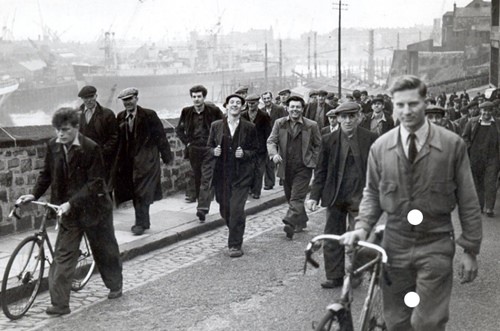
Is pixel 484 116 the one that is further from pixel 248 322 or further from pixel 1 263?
pixel 1 263

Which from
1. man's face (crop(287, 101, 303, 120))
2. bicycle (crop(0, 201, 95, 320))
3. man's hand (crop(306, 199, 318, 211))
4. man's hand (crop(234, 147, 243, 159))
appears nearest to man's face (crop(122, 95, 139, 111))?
man's hand (crop(234, 147, 243, 159))

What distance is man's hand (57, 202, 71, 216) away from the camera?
6.35m

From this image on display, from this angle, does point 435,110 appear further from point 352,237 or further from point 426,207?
point 352,237

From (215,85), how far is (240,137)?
113 metres

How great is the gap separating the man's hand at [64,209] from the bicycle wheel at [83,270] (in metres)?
1.07

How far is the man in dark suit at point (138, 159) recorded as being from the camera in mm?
9797

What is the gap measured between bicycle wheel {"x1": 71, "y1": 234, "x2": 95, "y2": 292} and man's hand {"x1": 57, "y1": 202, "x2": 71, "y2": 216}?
107 centimetres

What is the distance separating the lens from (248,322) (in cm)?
632

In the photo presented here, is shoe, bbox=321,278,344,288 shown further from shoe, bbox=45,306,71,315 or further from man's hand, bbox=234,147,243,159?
shoe, bbox=45,306,71,315

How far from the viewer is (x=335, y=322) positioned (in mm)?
4277

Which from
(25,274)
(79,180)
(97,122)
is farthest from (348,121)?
(97,122)

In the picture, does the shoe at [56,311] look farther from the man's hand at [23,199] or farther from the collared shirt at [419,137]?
the collared shirt at [419,137]

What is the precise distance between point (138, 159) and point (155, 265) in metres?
1.90

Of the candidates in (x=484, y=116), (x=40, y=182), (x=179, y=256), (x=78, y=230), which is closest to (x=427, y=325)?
(x=78, y=230)
